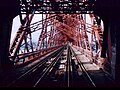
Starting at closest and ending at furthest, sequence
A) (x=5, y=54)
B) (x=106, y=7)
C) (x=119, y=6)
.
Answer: (x=119, y=6), (x=106, y=7), (x=5, y=54)

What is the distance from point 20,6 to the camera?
13.6m

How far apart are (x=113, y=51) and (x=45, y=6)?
4612 millimetres

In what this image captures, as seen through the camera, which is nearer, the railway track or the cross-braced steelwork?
the railway track

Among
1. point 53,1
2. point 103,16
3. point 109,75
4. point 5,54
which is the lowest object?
point 109,75

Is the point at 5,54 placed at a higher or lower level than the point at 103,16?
lower

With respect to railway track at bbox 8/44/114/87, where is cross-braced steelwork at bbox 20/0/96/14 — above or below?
above

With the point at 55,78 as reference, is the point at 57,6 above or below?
above

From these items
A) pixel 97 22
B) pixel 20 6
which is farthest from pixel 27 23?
pixel 97 22

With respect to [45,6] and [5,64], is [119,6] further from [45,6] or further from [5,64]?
[5,64]

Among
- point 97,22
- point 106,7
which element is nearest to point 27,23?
point 97,22

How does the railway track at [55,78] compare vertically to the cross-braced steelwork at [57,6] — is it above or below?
below

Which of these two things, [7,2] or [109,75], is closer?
[7,2]

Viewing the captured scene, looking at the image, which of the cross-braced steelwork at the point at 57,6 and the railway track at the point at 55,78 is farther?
the cross-braced steelwork at the point at 57,6

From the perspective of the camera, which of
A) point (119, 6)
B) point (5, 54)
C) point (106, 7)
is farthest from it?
point (5, 54)
